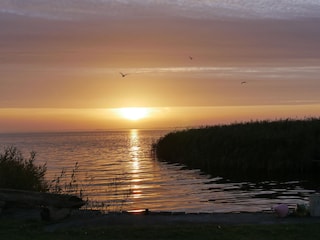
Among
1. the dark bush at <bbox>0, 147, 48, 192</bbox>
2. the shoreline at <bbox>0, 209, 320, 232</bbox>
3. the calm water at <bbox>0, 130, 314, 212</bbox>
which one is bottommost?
the calm water at <bbox>0, 130, 314, 212</bbox>


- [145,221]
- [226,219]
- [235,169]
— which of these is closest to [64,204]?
[145,221]

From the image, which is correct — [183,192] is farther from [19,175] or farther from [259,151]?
[259,151]

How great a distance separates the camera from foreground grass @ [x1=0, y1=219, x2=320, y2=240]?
38.3 feet

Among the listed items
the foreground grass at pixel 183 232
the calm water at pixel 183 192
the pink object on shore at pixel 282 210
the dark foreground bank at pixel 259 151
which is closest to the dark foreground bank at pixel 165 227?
the foreground grass at pixel 183 232

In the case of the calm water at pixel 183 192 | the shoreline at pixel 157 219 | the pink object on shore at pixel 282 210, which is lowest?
the calm water at pixel 183 192

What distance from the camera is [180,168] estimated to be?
41.3 m

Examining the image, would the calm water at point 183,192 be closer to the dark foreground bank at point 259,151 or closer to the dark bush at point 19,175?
the dark foreground bank at point 259,151

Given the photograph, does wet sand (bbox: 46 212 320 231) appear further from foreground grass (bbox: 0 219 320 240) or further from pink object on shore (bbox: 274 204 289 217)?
foreground grass (bbox: 0 219 320 240)

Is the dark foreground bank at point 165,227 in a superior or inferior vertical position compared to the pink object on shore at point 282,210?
inferior

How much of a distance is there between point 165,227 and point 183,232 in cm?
65

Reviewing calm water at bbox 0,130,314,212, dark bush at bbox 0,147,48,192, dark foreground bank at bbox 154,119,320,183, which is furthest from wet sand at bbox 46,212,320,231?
dark foreground bank at bbox 154,119,320,183

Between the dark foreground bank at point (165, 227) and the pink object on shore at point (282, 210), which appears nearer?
the dark foreground bank at point (165, 227)

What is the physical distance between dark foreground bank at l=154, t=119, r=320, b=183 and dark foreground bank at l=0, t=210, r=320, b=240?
18.5 meters

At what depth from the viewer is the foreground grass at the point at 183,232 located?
1167 centimetres
